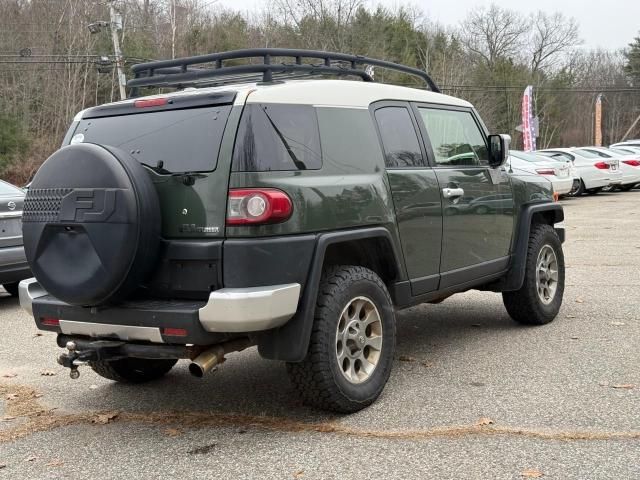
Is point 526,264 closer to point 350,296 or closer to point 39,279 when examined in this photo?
point 350,296

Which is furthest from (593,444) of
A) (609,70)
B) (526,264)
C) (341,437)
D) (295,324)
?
(609,70)

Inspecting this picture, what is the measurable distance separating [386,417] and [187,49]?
41.3 metres

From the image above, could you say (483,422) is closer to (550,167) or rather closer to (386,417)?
(386,417)

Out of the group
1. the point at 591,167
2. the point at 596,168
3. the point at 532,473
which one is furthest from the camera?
the point at 596,168

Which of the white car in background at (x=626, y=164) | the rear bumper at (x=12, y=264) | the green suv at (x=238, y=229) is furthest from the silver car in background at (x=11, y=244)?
the white car in background at (x=626, y=164)

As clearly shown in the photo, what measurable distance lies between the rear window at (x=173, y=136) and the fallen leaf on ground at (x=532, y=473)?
2.19 meters

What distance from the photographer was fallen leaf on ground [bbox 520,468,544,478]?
3.43 metres

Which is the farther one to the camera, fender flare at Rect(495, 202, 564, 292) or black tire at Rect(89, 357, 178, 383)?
fender flare at Rect(495, 202, 564, 292)

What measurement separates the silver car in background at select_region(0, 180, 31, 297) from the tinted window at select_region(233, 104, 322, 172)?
16.2 ft

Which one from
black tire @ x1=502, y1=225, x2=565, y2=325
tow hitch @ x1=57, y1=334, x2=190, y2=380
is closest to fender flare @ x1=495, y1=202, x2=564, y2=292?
black tire @ x1=502, y1=225, x2=565, y2=325

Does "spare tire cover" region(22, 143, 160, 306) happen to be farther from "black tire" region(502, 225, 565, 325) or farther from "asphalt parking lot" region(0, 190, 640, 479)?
"black tire" region(502, 225, 565, 325)

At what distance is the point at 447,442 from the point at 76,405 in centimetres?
249

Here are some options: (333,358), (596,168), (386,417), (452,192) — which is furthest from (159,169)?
(596,168)

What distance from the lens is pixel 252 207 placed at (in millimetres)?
3844
